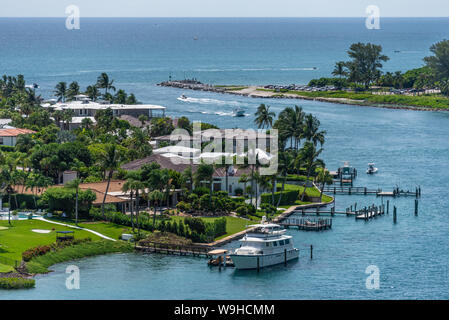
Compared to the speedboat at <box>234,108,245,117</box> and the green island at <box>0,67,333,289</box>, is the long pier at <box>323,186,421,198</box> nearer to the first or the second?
the green island at <box>0,67,333,289</box>

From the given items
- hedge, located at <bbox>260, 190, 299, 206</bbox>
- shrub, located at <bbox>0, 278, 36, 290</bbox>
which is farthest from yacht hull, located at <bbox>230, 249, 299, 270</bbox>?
hedge, located at <bbox>260, 190, 299, 206</bbox>

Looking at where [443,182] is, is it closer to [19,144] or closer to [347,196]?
[347,196]

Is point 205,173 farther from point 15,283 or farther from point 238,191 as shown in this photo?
point 15,283

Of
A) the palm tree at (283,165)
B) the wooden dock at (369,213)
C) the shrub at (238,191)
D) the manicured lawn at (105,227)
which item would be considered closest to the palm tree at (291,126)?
the palm tree at (283,165)

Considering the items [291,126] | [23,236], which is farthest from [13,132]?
[23,236]

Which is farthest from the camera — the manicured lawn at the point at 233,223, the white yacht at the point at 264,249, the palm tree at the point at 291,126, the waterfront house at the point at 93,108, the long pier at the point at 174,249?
the waterfront house at the point at 93,108

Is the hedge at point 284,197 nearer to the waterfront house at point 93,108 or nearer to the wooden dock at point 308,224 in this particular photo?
the wooden dock at point 308,224
